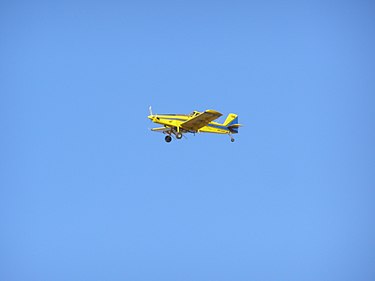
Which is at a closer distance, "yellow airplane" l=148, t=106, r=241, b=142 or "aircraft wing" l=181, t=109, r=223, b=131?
"aircraft wing" l=181, t=109, r=223, b=131

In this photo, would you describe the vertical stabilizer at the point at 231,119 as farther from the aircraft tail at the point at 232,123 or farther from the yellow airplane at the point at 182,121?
the yellow airplane at the point at 182,121

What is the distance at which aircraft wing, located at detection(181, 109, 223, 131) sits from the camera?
5328 centimetres

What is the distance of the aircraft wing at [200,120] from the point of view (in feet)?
175

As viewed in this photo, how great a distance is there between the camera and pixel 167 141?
53.8 m

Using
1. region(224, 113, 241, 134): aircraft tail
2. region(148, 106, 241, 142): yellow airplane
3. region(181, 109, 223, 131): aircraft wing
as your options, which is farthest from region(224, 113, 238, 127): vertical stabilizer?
region(181, 109, 223, 131): aircraft wing

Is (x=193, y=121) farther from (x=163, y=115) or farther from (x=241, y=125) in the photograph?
(x=241, y=125)

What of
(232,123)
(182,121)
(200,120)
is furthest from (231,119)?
(182,121)

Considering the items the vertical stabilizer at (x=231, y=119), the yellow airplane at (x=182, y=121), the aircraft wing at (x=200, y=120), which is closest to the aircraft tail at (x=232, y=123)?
the vertical stabilizer at (x=231, y=119)

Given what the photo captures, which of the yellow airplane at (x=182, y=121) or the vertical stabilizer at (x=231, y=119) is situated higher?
the vertical stabilizer at (x=231, y=119)

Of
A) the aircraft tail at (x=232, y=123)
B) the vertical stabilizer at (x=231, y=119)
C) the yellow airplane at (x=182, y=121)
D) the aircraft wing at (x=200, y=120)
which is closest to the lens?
the aircraft wing at (x=200, y=120)

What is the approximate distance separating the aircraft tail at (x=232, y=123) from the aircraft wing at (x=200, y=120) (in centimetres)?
405

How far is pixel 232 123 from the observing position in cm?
5931

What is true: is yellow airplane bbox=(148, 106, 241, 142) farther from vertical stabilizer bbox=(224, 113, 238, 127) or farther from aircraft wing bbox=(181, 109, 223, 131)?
vertical stabilizer bbox=(224, 113, 238, 127)

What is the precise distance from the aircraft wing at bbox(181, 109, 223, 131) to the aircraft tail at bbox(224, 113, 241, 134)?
4.05 metres
